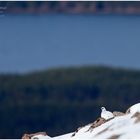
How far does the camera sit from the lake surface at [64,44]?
18.8 m

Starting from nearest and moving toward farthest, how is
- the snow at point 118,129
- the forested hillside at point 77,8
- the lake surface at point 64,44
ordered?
the snow at point 118,129
the forested hillside at point 77,8
the lake surface at point 64,44

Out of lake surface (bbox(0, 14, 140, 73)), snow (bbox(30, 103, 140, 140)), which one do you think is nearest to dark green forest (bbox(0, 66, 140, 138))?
lake surface (bbox(0, 14, 140, 73))

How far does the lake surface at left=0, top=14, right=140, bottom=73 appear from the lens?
18.8 meters

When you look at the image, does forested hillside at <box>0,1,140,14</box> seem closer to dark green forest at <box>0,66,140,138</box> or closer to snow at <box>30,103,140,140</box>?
dark green forest at <box>0,66,140,138</box>

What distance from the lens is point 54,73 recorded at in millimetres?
18500

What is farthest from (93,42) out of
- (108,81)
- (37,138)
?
(37,138)

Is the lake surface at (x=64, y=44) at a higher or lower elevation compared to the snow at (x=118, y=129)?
higher

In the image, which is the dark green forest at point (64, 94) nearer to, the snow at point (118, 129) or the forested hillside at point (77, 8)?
the forested hillside at point (77, 8)

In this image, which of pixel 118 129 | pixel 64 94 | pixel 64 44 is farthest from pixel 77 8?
pixel 118 129

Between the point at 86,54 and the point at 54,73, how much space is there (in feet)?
14.3

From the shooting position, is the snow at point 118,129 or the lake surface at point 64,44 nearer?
the snow at point 118,129

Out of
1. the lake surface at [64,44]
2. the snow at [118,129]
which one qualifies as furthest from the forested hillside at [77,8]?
the snow at [118,129]

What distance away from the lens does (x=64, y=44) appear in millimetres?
22359

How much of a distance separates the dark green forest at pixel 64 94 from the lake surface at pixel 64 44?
1.25 feet
